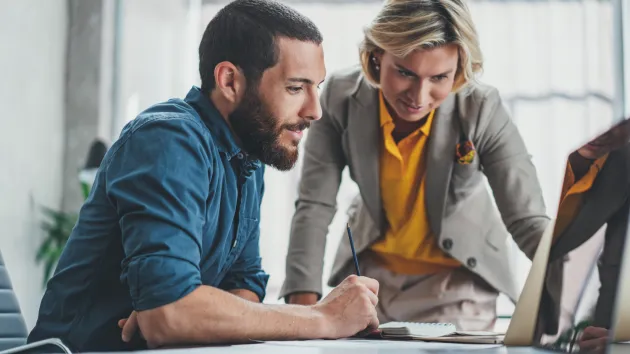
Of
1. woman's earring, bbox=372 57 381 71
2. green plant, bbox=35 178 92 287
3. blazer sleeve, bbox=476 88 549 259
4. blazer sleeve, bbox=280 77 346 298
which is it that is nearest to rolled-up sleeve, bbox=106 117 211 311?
blazer sleeve, bbox=280 77 346 298

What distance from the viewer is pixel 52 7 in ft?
12.6

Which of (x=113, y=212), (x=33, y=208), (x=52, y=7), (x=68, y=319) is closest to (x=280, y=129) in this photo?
(x=113, y=212)

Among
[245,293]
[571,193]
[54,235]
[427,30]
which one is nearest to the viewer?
[571,193]

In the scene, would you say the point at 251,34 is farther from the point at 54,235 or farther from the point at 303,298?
the point at 54,235

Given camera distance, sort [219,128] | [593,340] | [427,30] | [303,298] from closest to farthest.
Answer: [593,340] → [219,128] → [427,30] → [303,298]

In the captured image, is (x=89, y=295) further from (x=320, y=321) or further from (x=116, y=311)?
(x=320, y=321)

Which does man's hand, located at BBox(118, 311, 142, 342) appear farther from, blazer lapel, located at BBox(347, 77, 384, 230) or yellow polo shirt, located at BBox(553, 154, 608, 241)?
blazer lapel, located at BBox(347, 77, 384, 230)

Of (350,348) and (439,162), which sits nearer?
(350,348)

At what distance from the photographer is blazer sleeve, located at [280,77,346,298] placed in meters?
1.72

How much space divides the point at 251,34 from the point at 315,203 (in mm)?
599

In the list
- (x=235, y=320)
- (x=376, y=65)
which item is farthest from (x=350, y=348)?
(x=376, y=65)

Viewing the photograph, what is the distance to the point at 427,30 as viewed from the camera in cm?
161

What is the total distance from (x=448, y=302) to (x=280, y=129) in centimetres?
74

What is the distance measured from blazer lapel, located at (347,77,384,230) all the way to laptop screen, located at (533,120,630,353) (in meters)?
0.85
